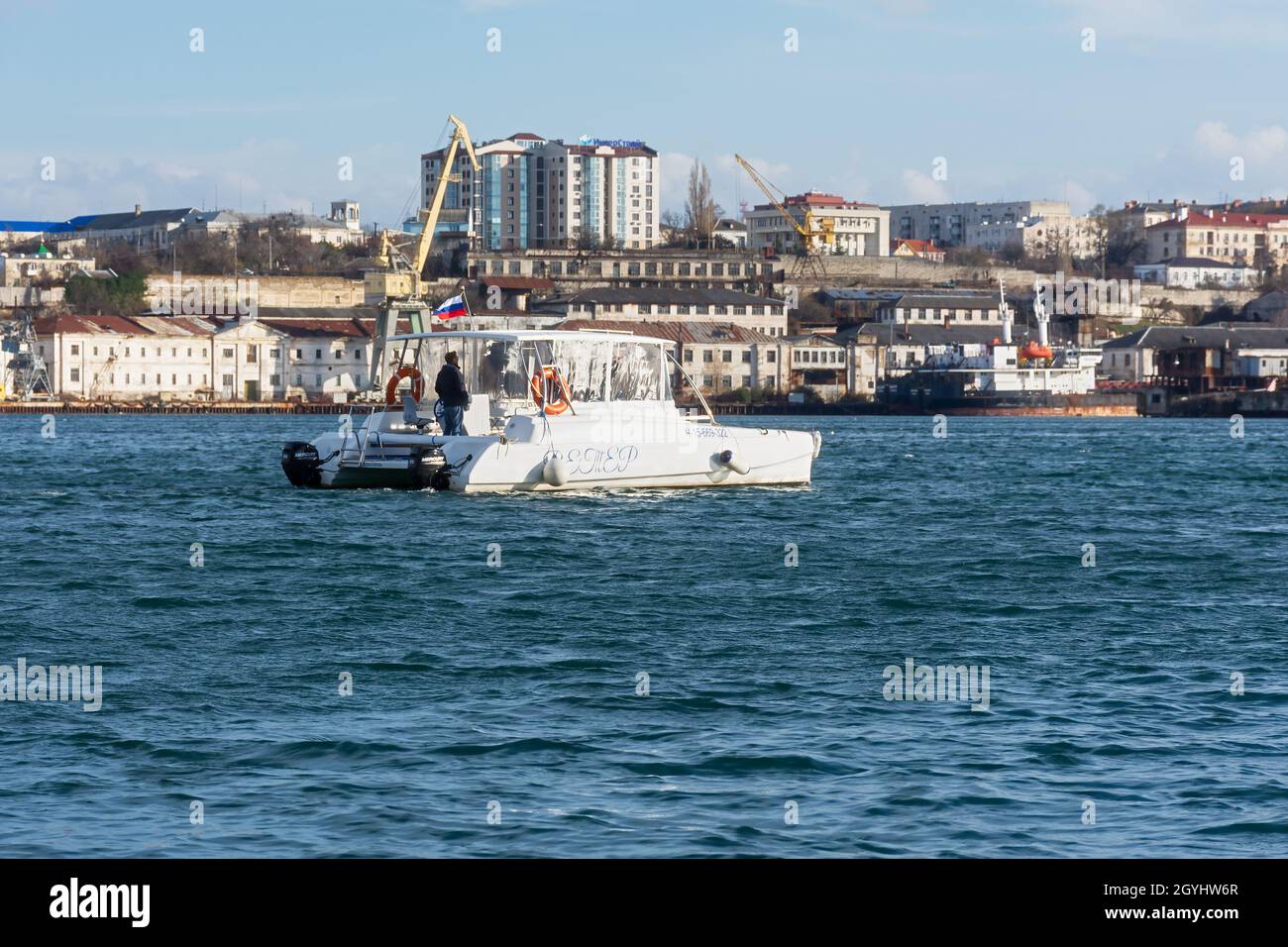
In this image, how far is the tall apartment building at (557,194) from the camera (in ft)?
509

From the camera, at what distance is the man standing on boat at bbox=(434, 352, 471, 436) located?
24.5 metres

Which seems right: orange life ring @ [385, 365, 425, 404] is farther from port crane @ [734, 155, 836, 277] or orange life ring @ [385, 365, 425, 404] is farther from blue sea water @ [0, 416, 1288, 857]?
port crane @ [734, 155, 836, 277]

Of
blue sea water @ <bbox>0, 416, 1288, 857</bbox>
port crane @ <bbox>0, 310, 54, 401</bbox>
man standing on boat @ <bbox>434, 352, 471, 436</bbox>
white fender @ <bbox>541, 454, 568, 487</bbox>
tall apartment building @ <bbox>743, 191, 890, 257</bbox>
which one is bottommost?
blue sea water @ <bbox>0, 416, 1288, 857</bbox>

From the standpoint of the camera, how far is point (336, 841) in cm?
725

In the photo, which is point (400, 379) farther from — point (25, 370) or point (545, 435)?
point (25, 370)

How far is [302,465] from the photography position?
2619 centimetres

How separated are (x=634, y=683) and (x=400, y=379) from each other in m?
17.2

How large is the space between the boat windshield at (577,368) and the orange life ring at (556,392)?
2.49ft

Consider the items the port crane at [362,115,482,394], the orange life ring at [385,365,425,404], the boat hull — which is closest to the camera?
the boat hull

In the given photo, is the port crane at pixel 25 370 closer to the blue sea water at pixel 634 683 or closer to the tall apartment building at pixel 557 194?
the tall apartment building at pixel 557 194

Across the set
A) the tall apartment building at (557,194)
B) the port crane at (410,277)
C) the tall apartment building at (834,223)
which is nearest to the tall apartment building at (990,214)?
the tall apartment building at (834,223)

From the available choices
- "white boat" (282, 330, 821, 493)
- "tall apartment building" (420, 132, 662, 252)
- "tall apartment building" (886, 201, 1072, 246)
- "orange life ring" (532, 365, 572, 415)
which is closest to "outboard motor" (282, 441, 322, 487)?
"white boat" (282, 330, 821, 493)

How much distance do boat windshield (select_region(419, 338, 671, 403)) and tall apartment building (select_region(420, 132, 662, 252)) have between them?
417ft

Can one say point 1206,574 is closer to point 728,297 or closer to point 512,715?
point 512,715
